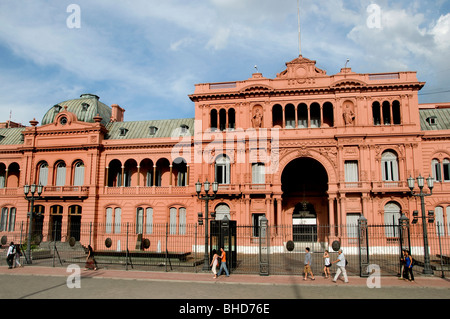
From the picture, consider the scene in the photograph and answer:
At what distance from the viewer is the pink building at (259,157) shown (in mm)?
33062

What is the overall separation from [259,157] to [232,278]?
16788 millimetres

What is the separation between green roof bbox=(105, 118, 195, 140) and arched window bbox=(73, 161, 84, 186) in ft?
14.6

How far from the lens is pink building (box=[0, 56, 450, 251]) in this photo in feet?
108

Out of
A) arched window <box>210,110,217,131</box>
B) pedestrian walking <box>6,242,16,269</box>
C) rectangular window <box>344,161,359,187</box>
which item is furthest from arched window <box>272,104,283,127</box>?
pedestrian walking <box>6,242,16,269</box>

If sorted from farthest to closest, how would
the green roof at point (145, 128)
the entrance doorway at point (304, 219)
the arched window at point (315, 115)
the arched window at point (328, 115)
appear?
the green roof at point (145, 128), the entrance doorway at point (304, 219), the arched window at point (315, 115), the arched window at point (328, 115)

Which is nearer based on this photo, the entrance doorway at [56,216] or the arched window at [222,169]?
the arched window at [222,169]

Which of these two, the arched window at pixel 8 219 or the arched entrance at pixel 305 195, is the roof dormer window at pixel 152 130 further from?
the arched window at pixel 8 219

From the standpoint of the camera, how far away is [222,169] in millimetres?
35844

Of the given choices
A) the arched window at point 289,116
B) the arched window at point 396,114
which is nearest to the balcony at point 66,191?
the arched window at point 289,116

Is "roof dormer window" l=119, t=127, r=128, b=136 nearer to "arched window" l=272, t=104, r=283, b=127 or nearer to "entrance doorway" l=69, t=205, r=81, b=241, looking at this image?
"entrance doorway" l=69, t=205, r=81, b=241

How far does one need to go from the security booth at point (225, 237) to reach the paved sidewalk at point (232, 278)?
1614 millimetres

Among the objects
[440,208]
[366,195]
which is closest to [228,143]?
[366,195]
